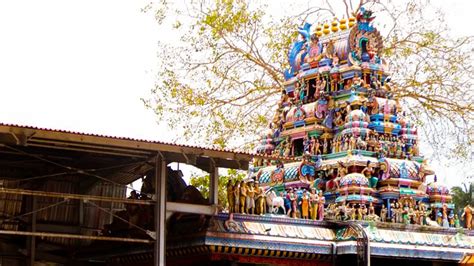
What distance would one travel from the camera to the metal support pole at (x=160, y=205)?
1992 centimetres

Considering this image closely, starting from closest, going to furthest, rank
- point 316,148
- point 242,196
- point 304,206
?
point 242,196, point 304,206, point 316,148

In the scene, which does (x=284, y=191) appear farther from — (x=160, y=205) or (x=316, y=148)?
(x=160, y=205)

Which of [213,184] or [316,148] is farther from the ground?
[316,148]

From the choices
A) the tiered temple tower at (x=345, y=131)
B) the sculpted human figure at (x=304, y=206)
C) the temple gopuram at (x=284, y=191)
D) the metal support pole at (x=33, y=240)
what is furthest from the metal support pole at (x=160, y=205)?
the tiered temple tower at (x=345, y=131)

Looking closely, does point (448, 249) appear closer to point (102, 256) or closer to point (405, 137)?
point (405, 137)

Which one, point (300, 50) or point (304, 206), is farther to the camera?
point (300, 50)

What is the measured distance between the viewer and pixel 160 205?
791 inches

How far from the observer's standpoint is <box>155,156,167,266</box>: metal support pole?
65.4ft

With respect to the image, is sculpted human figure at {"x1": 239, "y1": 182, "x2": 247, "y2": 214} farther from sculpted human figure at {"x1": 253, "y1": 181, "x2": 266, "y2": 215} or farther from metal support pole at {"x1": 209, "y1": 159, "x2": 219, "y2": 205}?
metal support pole at {"x1": 209, "y1": 159, "x2": 219, "y2": 205}

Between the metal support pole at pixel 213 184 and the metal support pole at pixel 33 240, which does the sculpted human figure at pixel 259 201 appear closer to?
the metal support pole at pixel 213 184

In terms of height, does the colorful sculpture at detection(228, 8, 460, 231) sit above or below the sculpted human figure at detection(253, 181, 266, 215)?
above

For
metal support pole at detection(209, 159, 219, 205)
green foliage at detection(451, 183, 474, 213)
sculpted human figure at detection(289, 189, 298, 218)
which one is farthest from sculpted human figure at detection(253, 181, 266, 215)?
green foliage at detection(451, 183, 474, 213)

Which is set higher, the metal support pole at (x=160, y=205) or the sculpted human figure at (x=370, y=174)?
the sculpted human figure at (x=370, y=174)

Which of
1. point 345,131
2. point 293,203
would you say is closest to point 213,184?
point 293,203
